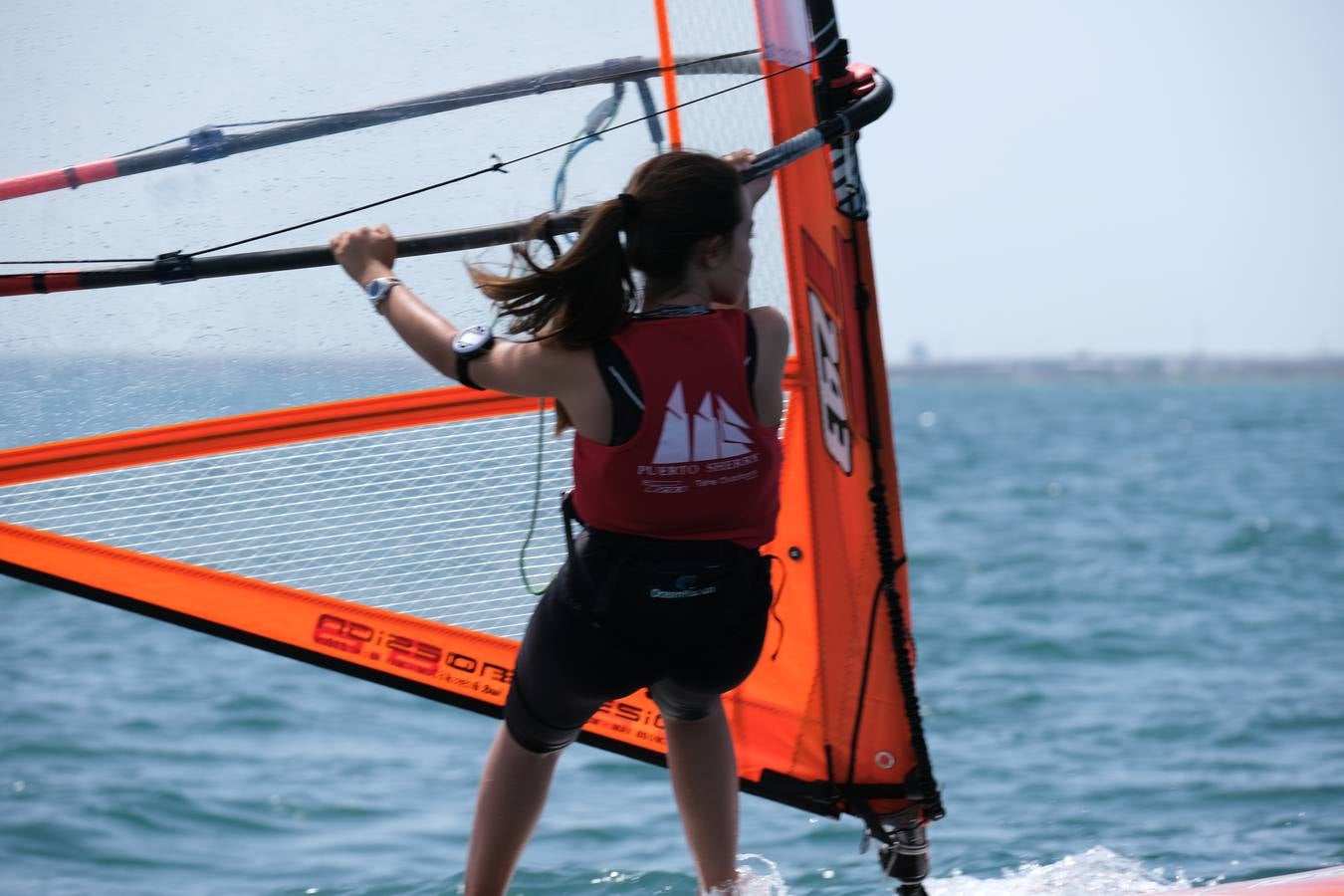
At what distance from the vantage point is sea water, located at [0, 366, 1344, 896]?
3.95 meters

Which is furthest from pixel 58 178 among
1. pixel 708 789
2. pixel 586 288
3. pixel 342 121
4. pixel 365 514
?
pixel 708 789

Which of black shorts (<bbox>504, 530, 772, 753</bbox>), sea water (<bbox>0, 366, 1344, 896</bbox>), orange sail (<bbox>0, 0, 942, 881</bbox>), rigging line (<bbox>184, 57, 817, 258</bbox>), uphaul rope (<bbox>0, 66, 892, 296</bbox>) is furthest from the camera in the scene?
sea water (<bbox>0, 366, 1344, 896</bbox>)

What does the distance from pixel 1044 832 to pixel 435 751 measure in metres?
2.86

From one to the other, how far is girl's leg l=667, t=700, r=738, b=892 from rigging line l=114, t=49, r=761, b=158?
1.10 metres

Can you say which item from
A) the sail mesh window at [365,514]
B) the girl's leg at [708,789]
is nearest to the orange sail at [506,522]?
the sail mesh window at [365,514]

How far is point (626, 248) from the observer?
2.05 m

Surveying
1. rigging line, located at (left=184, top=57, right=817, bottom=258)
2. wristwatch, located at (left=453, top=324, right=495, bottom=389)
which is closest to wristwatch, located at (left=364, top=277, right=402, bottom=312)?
wristwatch, located at (left=453, top=324, right=495, bottom=389)

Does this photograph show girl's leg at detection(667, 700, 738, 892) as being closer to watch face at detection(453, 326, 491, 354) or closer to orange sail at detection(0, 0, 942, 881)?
orange sail at detection(0, 0, 942, 881)

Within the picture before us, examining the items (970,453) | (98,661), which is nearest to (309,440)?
(98,661)

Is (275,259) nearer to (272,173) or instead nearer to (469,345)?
(272,173)

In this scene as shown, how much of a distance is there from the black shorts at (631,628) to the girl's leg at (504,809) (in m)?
0.04

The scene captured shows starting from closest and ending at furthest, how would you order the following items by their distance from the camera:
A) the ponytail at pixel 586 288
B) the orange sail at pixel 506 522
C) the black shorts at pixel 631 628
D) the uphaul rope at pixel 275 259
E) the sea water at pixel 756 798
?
the ponytail at pixel 586 288, the black shorts at pixel 631 628, the uphaul rope at pixel 275 259, the orange sail at pixel 506 522, the sea water at pixel 756 798

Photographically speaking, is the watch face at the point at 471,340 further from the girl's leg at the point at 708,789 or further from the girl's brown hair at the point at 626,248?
the girl's leg at the point at 708,789

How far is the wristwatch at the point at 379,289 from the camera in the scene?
2.08 m
